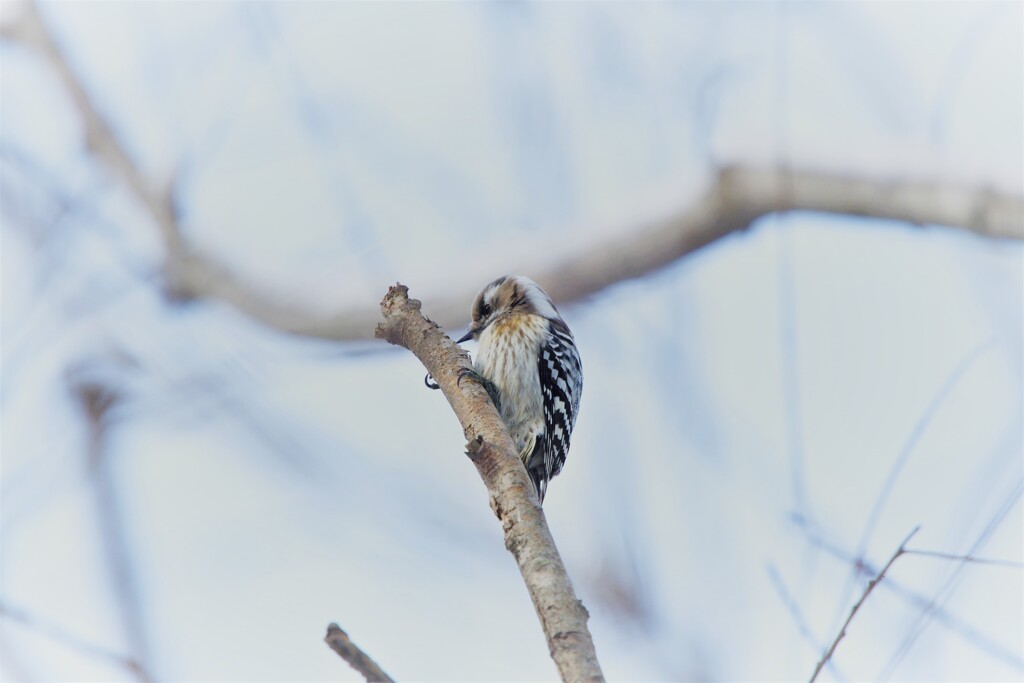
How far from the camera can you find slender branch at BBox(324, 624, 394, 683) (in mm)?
1104

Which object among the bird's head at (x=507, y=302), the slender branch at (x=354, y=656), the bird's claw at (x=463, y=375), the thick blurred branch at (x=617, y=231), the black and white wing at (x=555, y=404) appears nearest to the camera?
the slender branch at (x=354, y=656)

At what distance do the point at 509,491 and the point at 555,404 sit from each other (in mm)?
1863

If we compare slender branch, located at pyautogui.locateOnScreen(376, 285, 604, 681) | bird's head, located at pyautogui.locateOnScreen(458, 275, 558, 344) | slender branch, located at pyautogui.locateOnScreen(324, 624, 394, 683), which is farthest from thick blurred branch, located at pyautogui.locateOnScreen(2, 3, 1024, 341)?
slender branch, located at pyautogui.locateOnScreen(324, 624, 394, 683)

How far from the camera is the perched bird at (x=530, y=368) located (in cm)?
365

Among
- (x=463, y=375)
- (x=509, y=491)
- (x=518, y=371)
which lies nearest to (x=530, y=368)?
→ (x=518, y=371)

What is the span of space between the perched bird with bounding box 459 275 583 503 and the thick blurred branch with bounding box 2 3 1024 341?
0.11m

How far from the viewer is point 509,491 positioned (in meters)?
1.84

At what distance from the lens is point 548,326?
12.9ft

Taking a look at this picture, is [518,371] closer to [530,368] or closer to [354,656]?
[530,368]

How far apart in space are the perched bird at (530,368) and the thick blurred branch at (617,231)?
11cm

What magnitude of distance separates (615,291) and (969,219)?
53.5 inches

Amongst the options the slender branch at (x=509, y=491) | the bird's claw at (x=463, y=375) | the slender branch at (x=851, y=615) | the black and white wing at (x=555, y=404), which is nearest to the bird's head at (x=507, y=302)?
the black and white wing at (x=555, y=404)

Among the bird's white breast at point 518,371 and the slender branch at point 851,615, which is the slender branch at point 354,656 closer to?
the slender branch at point 851,615

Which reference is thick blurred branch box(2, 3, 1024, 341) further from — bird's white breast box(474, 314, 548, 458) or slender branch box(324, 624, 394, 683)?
slender branch box(324, 624, 394, 683)
